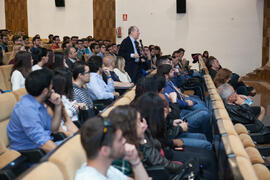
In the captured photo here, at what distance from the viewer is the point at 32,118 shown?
9.04 ft

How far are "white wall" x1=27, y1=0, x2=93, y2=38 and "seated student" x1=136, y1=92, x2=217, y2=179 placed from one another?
11884 millimetres

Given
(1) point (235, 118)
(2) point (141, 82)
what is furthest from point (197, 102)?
(2) point (141, 82)

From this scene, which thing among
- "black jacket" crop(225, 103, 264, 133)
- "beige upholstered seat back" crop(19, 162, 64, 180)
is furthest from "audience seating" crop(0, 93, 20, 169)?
"black jacket" crop(225, 103, 264, 133)

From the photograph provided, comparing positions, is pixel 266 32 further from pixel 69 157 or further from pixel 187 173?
pixel 69 157

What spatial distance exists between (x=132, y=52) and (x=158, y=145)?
498 cm

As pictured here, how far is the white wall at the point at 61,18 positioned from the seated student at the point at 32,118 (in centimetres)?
1178

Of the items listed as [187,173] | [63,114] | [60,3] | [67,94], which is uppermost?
[60,3]

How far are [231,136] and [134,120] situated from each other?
0.79 m

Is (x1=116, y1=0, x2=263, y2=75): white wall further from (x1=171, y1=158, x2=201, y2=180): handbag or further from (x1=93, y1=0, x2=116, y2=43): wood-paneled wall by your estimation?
(x1=171, y1=158, x2=201, y2=180): handbag

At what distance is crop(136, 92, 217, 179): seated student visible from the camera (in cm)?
250

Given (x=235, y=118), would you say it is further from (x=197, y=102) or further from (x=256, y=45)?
(x=256, y=45)

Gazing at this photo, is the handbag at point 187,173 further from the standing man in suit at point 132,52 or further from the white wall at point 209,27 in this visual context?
the white wall at point 209,27

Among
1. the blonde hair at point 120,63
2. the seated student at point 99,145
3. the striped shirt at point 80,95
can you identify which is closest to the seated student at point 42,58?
the striped shirt at point 80,95

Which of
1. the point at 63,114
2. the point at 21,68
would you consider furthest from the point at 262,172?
the point at 21,68
